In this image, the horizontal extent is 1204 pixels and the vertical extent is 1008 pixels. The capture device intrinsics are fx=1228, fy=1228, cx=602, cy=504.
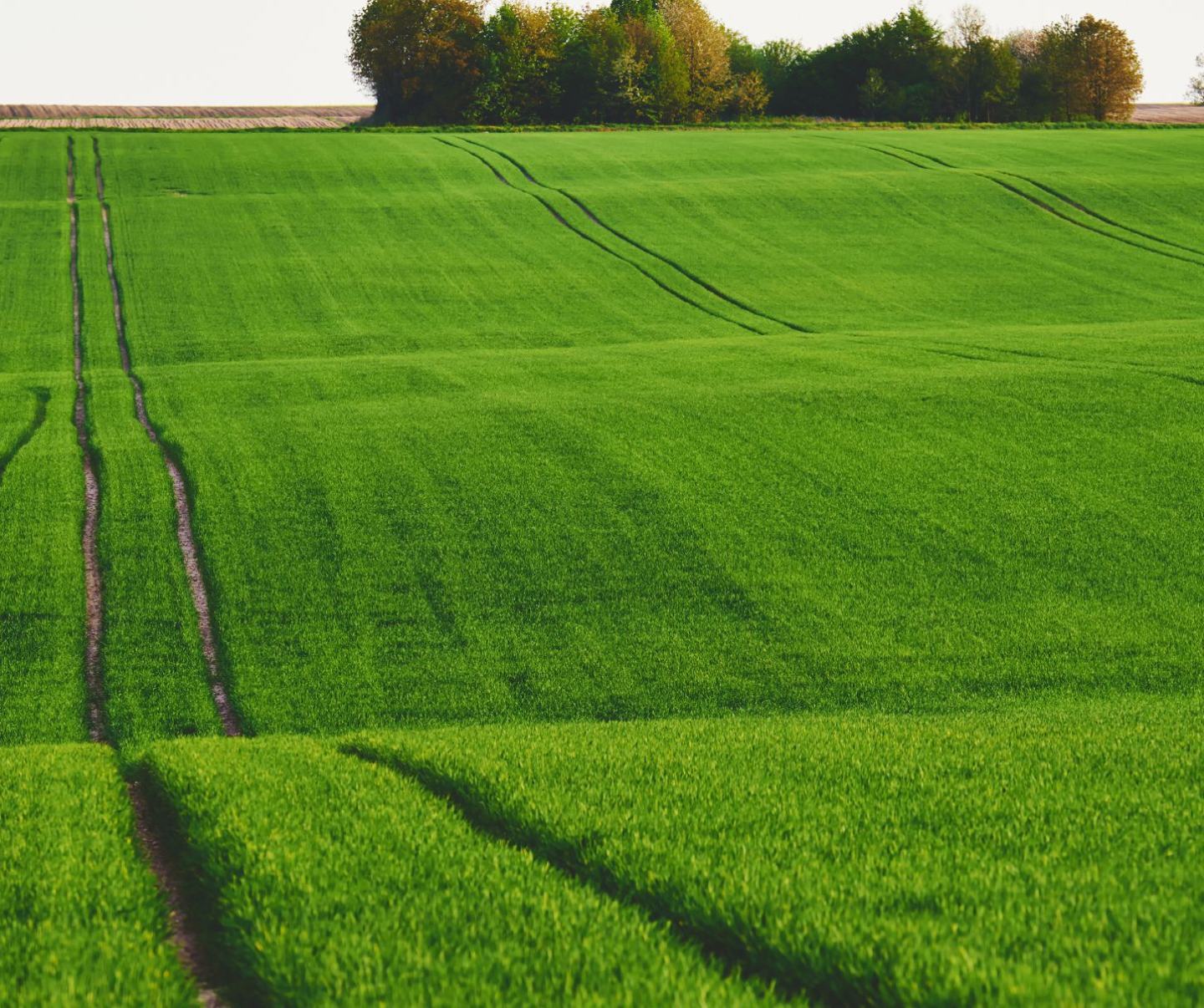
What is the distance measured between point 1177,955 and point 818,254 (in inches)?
1873

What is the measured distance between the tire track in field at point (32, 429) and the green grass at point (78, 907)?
17.2 metres

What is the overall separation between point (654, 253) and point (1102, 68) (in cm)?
6862

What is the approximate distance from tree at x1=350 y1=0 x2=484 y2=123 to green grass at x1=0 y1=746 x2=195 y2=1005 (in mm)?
90048

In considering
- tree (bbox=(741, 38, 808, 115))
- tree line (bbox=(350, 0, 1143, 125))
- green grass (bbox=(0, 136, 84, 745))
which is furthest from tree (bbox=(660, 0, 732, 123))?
green grass (bbox=(0, 136, 84, 745))

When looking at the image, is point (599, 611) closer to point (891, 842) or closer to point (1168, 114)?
point (891, 842)

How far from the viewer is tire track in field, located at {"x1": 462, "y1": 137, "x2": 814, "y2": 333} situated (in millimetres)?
43438

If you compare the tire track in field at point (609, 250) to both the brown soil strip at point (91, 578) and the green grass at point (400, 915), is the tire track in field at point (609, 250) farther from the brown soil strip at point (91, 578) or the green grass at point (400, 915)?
the green grass at point (400, 915)

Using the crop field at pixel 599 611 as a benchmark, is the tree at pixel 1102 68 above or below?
above

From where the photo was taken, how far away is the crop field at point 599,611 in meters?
7.27

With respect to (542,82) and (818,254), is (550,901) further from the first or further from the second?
(542,82)

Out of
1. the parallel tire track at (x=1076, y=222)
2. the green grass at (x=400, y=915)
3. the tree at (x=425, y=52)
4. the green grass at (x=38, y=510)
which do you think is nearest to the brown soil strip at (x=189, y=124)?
the tree at (x=425, y=52)

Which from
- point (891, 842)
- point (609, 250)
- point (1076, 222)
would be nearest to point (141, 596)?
point (891, 842)

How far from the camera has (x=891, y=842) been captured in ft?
28.1

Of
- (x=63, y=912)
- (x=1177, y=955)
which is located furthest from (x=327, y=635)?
(x=1177, y=955)
